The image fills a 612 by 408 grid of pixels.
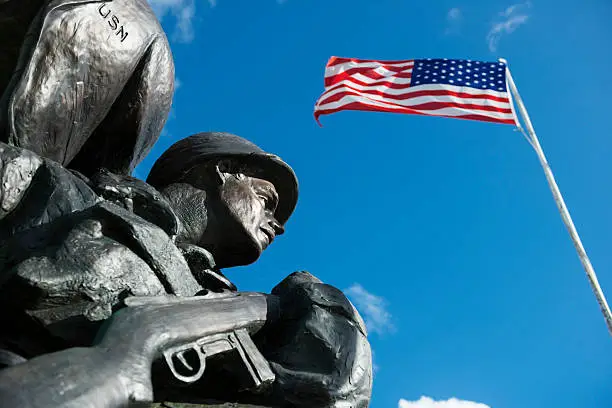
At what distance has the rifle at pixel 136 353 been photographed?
181 cm

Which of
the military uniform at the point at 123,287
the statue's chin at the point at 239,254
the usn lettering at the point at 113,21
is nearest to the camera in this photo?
the military uniform at the point at 123,287

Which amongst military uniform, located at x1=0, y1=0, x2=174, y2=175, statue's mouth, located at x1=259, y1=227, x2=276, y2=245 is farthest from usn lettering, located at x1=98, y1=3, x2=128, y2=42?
statue's mouth, located at x1=259, y1=227, x2=276, y2=245

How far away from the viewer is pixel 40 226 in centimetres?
272

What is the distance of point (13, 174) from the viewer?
286cm

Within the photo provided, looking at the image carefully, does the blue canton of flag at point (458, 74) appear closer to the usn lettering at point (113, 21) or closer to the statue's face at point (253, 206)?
the statue's face at point (253, 206)

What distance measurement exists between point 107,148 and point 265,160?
32.6 inches

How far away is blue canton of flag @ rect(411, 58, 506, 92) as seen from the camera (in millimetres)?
9352

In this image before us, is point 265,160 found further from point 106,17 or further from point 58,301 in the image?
point 58,301

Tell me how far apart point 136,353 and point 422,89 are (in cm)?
768

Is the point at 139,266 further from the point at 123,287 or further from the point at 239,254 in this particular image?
the point at 239,254

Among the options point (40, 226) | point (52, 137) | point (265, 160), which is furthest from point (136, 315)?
point (265, 160)

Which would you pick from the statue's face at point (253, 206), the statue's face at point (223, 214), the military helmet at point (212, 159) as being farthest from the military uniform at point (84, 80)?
the statue's face at point (253, 206)

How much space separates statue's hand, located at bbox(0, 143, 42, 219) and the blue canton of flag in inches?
275

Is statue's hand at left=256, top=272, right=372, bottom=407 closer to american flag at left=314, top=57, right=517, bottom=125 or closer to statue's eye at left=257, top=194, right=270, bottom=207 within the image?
statue's eye at left=257, top=194, right=270, bottom=207
